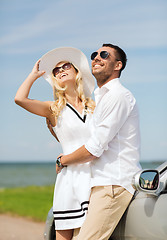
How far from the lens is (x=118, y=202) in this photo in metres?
3.05

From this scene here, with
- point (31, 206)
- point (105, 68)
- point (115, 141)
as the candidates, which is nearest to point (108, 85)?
point (105, 68)

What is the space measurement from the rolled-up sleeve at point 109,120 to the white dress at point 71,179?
0.28 m

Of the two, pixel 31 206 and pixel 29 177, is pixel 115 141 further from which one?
pixel 29 177

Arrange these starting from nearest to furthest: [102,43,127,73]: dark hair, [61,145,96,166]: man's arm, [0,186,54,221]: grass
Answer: [61,145,96,166]: man's arm → [102,43,127,73]: dark hair → [0,186,54,221]: grass

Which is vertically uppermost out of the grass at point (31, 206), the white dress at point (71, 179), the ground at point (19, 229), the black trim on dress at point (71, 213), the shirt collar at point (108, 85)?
the shirt collar at point (108, 85)

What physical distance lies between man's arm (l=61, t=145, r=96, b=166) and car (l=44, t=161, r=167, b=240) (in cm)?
42

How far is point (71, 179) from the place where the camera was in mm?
3348

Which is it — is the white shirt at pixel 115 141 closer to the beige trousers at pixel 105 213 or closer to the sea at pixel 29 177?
the beige trousers at pixel 105 213

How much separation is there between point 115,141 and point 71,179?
49cm

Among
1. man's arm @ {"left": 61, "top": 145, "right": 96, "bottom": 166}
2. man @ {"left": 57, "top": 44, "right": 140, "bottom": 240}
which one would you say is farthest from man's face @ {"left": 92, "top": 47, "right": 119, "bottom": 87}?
man's arm @ {"left": 61, "top": 145, "right": 96, "bottom": 166}

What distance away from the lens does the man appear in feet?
9.95

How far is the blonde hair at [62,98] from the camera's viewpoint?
3.53 metres

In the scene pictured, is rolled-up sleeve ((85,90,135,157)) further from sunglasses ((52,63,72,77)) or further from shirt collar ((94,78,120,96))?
sunglasses ((52,63,72,77))

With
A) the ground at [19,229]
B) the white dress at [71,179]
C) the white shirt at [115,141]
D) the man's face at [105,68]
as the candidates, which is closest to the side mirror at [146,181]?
the white shirt at [115,141]
